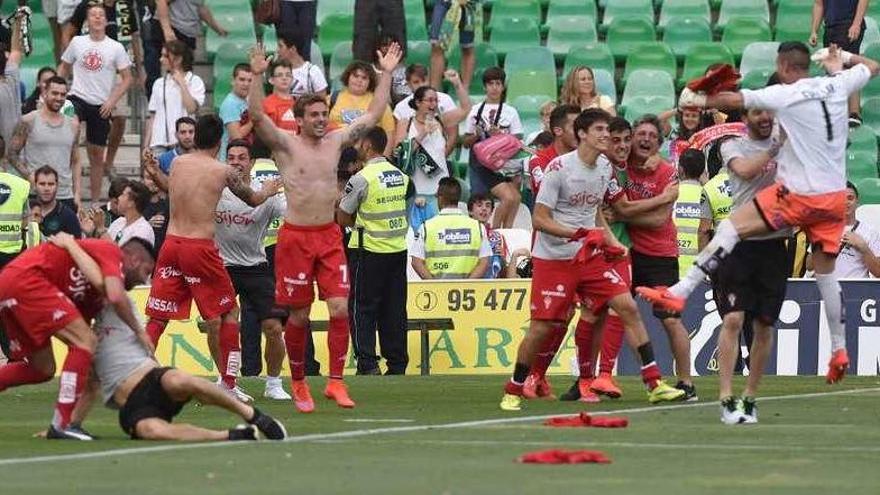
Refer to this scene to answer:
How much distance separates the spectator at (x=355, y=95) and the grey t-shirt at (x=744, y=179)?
902cm

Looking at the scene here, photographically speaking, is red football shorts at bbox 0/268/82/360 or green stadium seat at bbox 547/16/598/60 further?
green stadium seat at bbox 547/16/598/60

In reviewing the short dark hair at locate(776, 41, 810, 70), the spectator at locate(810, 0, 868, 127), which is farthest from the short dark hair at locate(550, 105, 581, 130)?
the spectator at locate(810, 0, 868, 127)

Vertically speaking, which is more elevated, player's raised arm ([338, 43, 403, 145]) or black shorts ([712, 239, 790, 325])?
player's raised arm ([338, 43, 403, 145])

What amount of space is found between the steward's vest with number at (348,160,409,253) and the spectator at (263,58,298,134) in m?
2.09

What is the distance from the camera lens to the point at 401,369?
21250 millimetres

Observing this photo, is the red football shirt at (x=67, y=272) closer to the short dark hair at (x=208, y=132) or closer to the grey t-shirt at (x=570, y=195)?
the short dark hair at (x=208, y=132)

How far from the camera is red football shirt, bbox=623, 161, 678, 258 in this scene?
1673 cm

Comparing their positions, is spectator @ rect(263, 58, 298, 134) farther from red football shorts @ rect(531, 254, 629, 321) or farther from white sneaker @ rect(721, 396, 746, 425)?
white sneaker @ rect(721, 396, 746, 425)

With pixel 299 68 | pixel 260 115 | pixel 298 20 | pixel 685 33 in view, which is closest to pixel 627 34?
pixel 685 33

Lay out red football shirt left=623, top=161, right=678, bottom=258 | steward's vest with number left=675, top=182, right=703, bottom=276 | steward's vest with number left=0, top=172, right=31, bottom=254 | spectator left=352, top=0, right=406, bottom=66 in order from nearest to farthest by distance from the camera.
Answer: red football shirt left=623, top=161, right=678, bottom=258
steward's vest with number left=0, top=172, right=31, bottom=254
steward's vest with number left=675, top=182, right=703, bottom=276
spectator left=352, top=0, right=406, bottom=66

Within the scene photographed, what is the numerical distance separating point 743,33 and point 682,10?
3.18 ft

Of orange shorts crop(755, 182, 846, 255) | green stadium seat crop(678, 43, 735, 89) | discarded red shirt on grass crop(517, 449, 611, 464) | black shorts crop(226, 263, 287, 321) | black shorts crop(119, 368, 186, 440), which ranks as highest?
green stadium seat crop(678, 43, 735, 89)

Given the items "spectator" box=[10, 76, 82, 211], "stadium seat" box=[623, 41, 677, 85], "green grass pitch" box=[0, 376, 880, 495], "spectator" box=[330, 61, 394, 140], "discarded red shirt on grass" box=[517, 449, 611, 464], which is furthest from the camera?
"stadium seat" box=[623, 41, 677, 85]

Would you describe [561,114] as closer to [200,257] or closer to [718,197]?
[200,257]
